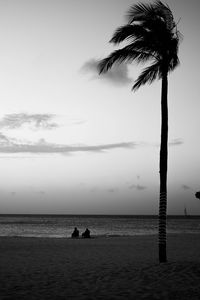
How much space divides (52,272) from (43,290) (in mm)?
2988

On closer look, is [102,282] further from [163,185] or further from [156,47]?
[156,47]

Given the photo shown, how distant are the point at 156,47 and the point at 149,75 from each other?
110cm

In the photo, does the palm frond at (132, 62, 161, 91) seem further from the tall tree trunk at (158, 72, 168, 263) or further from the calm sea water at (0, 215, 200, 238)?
the calm sea water at (0, 215, 200, 238)

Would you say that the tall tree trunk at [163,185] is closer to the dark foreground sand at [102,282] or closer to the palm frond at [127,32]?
the dark foreground sand at [102,282]

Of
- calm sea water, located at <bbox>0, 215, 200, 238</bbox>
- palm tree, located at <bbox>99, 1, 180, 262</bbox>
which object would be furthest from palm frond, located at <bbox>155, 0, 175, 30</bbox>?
calm sea water, located at <bbox>0, 215, 200, 238</bbox>

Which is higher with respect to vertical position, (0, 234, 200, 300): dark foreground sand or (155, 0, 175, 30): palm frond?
(155, 0, 175, 30): palm frond

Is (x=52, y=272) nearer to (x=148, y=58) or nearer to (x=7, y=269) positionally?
(x=7, y=269)

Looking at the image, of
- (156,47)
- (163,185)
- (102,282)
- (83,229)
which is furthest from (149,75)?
(83,229)

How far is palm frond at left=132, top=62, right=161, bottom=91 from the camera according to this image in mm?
14320

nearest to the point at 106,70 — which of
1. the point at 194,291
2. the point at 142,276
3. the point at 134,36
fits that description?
the point at 134,36

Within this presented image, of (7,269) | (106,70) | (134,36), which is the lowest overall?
(7,269)

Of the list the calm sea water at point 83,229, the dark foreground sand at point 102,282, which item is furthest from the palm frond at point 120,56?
the calm sea water at point 83,229

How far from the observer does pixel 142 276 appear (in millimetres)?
10891

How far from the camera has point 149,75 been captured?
47.4 feet
